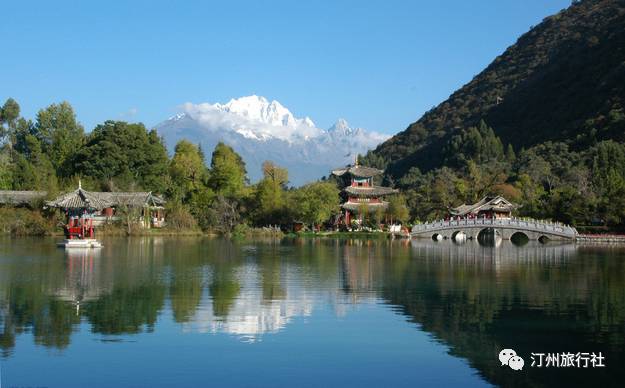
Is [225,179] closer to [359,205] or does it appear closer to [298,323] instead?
[359,205]

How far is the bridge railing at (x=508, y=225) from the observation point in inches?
2141

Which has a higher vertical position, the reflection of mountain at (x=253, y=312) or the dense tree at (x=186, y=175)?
the dense tree at (x=186, y=175)

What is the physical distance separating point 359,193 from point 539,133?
45.8m

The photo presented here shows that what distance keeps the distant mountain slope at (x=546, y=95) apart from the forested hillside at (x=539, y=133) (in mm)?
252

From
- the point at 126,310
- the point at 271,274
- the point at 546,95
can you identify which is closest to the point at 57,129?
the point at 271,274

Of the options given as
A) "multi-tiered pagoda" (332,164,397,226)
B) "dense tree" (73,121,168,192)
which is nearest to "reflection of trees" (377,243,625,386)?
"multi-tiered pagoda" (332,164,397,226)

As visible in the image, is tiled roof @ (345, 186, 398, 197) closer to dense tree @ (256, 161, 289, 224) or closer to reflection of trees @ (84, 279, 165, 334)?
dense tree @ (256, 161, 289, 224)

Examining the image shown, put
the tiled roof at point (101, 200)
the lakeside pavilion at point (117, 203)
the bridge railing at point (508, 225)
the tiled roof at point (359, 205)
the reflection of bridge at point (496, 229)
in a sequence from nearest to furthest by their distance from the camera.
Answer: the tiled roof at point (101, 200), the bridge railing at point (508, 225), the reflection of bridge at point (496, 229), the lakeside pavilion at point (117, 203), the tiled roof at point (359, 205)

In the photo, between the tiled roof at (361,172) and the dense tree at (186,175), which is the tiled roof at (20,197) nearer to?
the dense tree at (186,175)

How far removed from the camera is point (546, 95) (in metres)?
120

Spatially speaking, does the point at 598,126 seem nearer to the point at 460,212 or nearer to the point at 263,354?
the point at 460,212

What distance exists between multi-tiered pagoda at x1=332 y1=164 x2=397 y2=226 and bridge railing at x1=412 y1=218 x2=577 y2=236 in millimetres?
8806

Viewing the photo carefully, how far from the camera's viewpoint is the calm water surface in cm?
1295

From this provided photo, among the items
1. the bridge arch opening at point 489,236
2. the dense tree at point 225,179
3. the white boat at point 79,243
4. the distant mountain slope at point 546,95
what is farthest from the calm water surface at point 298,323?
the distant mountain slope at point 546,95
